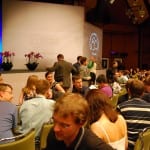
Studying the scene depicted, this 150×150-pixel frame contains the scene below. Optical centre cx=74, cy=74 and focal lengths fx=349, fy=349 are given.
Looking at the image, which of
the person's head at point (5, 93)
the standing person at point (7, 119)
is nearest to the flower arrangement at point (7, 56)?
the person's head at point (5, 93)

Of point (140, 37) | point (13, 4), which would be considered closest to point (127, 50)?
point (140, 37)

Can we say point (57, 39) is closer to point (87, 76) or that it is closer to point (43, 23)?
point (43, 23)

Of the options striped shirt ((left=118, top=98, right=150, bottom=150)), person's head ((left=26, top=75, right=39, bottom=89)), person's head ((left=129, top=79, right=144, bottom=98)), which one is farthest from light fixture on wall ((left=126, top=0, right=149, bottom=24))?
striped shirt ((left=118, top=98, right=150, bottom=150))

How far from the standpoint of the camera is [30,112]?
3.75m

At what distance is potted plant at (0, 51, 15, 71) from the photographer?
1007cm

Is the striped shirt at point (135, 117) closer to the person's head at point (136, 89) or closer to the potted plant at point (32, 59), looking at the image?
the person's head at point (136, 89)

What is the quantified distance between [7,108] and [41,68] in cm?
831

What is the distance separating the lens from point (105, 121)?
2.43 meters

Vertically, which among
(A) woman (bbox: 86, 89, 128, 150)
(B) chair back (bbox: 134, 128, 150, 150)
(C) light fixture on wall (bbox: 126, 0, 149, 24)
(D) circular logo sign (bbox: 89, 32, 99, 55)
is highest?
(C) light fixture on wall (bbox: 126, 0, 149, 24)

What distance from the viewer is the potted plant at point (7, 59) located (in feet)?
33.0

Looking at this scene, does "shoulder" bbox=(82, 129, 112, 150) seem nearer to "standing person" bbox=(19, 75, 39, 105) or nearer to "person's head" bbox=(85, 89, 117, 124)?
"person's head" bbox=(85, 89, 117, 124)

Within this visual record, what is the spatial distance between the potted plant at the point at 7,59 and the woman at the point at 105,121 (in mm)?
7799

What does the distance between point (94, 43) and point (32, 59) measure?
3.60m

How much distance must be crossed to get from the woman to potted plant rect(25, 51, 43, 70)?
8447mm
